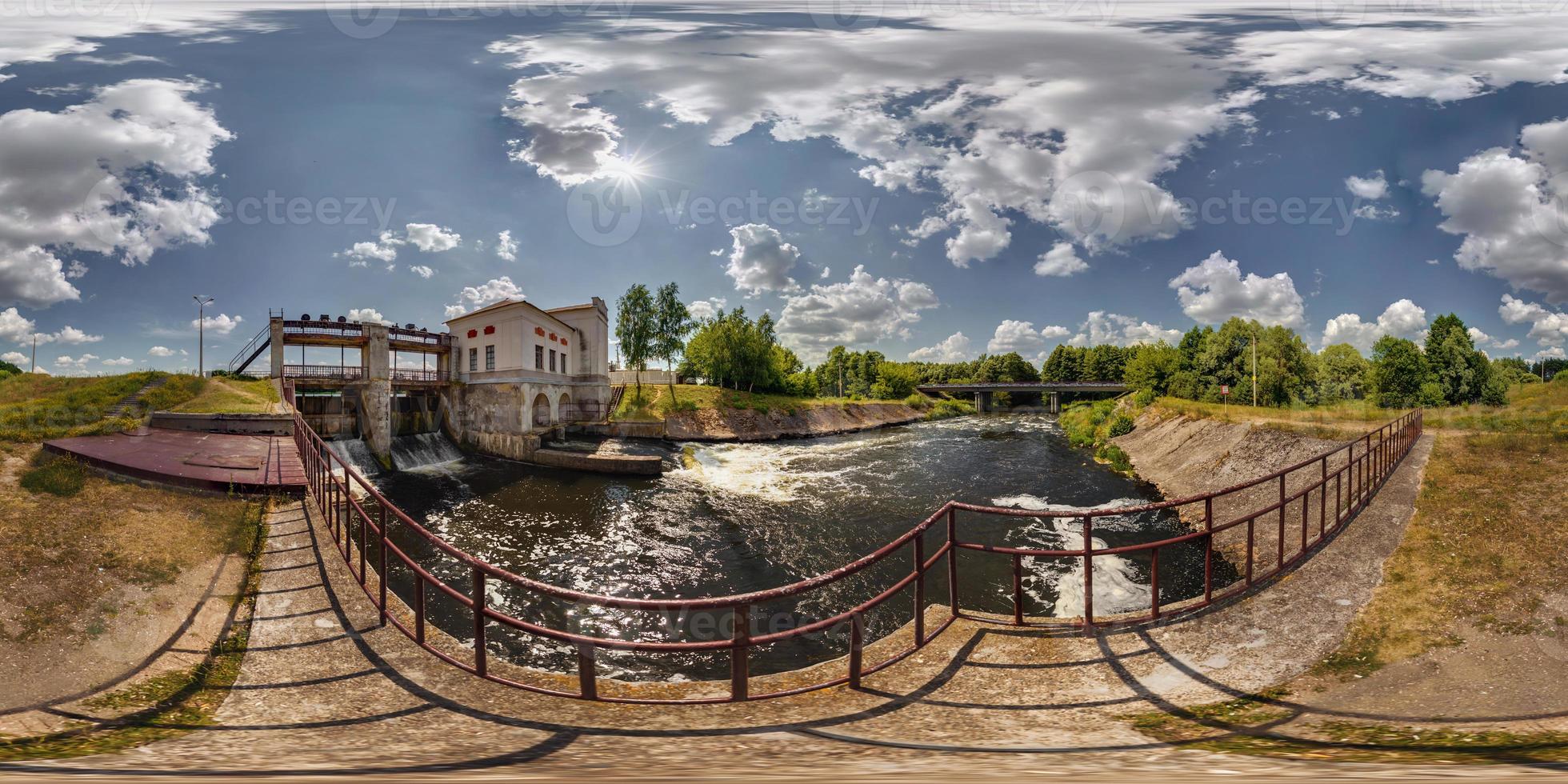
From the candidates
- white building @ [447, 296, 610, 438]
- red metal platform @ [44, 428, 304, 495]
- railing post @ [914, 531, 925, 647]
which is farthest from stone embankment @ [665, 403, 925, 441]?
railing post @ [914, 531, 925, 647]

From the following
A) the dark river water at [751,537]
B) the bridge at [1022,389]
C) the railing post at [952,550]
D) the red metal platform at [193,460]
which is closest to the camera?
the railing post at [952,550]

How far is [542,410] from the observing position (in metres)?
35.0

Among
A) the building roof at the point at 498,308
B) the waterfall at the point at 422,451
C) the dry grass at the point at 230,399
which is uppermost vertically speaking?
the building roof at the point at 498,308

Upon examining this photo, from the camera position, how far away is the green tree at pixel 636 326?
51469mm

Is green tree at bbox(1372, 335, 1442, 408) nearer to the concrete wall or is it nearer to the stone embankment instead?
the stone embankment

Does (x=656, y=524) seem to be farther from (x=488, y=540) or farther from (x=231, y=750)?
(x=231, y=750)

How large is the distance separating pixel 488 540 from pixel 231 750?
43.2 feet

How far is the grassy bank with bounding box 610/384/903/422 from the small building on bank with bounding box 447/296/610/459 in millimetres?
5915

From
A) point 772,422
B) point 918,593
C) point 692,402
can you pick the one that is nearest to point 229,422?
point 918,593

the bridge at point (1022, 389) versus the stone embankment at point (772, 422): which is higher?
the bridge at point (1022, 389)

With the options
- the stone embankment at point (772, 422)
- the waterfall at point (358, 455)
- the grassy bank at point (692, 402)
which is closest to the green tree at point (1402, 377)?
the stone embankment at point (772, 422)

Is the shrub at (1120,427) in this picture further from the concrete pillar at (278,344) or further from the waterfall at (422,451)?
the concrete pillar at (278,344)

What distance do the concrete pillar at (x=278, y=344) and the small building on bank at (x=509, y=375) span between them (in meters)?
8.35

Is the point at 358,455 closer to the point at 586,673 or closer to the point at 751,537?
the point at 751,537
